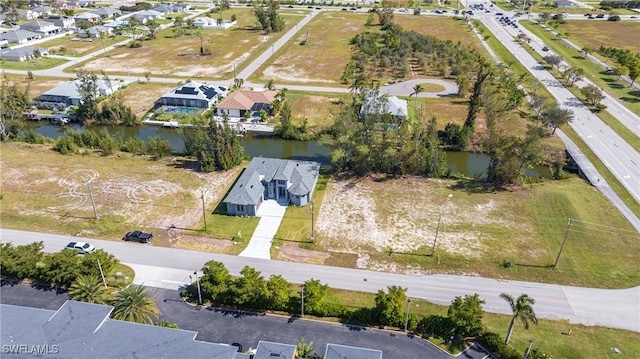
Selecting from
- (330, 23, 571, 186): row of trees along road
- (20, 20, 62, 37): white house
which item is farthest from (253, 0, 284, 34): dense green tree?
(20, 20, 62, 37): white house

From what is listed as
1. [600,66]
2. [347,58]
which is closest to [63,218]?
[347,58]

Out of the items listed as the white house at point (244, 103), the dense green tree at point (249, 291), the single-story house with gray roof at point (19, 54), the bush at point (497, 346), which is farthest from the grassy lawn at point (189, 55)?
the bush at point (497, 346)

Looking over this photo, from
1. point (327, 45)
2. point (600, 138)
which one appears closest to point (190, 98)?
point (327, 45)

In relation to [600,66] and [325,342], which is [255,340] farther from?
[600,66]

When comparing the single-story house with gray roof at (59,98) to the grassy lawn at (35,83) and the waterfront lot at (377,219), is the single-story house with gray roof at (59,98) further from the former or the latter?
the waterfront lot at (377,219)

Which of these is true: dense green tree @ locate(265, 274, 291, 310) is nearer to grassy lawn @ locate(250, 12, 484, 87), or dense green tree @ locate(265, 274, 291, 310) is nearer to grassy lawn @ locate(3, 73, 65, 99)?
grassy lawn @ locate(250, 12, 484, 87)

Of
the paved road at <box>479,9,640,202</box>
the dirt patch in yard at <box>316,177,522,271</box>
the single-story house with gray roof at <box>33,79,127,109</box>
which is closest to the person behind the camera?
the dirt patch in yard at <box>316,177,522,271</box>

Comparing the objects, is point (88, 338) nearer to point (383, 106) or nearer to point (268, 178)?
point (268, 178)
